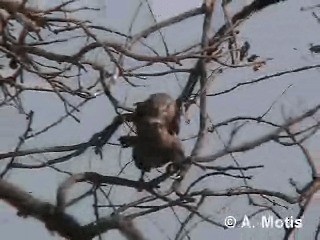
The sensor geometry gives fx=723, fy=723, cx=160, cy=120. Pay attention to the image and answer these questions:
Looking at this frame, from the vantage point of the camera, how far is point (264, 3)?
1658 mm

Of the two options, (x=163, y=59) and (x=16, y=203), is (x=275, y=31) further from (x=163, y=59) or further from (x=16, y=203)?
(x=16, y=203)

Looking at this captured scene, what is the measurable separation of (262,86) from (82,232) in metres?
1.48

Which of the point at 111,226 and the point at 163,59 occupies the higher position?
the point at 163,59

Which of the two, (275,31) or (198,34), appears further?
(275,31)

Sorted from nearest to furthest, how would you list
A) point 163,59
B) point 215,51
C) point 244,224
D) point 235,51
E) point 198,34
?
1. point 163,59
2. point 215,51
3. point 235,51
4. point 198,34
5. point 244,224

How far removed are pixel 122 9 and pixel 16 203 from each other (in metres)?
1.28

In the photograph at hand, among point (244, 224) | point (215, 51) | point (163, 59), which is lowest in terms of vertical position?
point (163, 59)

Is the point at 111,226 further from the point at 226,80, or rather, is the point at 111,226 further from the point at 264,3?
the point at 226,80

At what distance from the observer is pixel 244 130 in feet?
7.75

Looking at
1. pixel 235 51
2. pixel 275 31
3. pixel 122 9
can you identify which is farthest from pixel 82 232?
pixel 275 31

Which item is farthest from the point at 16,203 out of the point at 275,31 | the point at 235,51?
the point at 275,31

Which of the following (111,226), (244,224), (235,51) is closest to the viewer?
(111,226)

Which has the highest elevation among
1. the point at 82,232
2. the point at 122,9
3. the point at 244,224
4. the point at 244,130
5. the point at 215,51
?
the point at 122,9

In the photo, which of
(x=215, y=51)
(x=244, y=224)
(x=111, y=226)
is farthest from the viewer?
(x=244, y=224)
